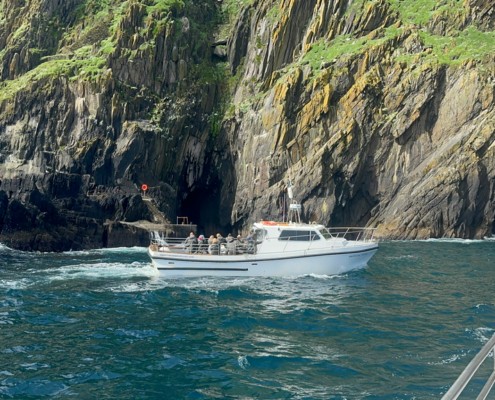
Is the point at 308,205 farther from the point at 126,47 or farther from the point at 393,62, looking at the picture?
the point at 126,47

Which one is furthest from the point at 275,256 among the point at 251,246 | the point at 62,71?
the point at 62,71

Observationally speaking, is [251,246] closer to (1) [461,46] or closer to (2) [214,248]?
(2) [214,248]

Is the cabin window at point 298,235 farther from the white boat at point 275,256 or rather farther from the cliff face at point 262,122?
the cliff face at point 262,122

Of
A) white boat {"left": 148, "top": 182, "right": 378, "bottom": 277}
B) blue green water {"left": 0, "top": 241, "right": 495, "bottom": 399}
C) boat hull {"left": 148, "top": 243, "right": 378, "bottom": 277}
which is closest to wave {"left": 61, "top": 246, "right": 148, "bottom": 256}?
blue green water {"left": 0, "top": 241, "right": 495, "bottom": 399}

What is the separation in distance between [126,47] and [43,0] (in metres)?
17.7

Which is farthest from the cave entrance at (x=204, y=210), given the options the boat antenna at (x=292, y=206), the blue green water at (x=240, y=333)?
the blue green water at (x=240, y=333)

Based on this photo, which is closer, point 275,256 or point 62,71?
point 275,256

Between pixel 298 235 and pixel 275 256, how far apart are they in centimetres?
206

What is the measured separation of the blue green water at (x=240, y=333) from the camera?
18531 millimetres

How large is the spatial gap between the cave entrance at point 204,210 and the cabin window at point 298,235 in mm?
34122

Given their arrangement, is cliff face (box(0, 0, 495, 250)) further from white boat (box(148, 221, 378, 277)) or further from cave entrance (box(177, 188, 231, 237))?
white boat (box(148, 221, 378, 277))

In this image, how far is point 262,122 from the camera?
7056 cm

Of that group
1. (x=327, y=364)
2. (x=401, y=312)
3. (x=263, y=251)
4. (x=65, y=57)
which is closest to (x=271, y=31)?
(x=65, y=57)

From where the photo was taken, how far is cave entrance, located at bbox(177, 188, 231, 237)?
73875mm
